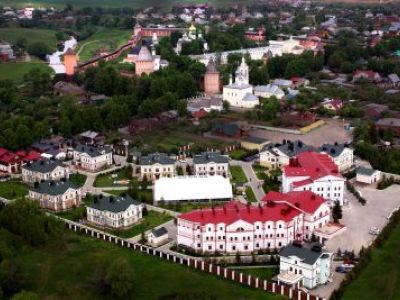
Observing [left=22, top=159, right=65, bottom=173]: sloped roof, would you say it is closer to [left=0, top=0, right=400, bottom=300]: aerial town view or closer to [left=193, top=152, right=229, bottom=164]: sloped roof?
[left=0, top=0, right=400, bottom=300]: aerial town view

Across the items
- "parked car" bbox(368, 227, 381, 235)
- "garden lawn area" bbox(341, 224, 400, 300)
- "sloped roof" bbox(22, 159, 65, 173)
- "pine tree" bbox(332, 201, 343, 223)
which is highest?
"sloped roof" bbox(22, 159, 65, 173)

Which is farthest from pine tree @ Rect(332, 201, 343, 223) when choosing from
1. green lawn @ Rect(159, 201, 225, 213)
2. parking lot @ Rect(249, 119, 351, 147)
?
parking lot @ Rect(249, 119, 351, 147)

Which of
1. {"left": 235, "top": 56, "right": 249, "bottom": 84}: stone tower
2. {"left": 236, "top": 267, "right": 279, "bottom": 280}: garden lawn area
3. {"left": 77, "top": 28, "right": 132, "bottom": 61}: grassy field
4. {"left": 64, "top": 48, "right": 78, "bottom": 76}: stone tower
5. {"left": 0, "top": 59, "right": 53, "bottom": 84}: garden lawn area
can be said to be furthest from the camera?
{"left": 77, "top": 28, "right": 132, "bottom": 61}: grassy field

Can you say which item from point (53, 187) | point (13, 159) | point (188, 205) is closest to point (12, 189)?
point (13, 159)

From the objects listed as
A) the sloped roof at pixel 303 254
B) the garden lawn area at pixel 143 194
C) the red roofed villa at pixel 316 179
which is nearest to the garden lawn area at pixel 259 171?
the red roofed villa at pixel 316 179

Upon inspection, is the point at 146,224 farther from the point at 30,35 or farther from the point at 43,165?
the point at 30,35
